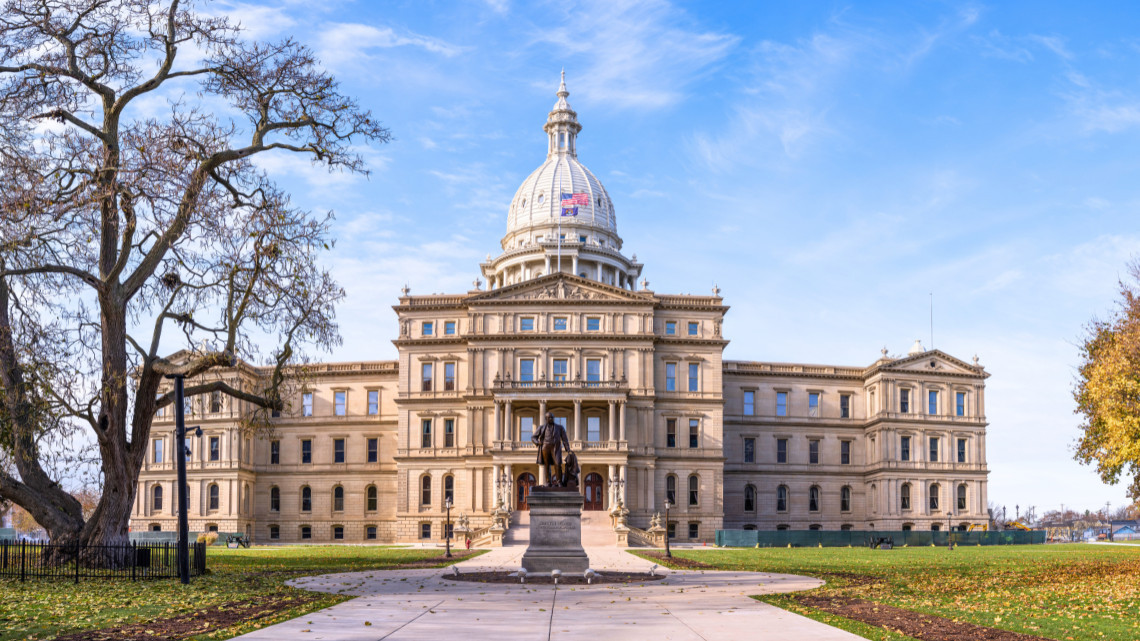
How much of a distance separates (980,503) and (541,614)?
7882 cm

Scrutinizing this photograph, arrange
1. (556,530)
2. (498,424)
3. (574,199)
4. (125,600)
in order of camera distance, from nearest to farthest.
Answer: (125,600)
(556,530)
(498,424)
(574,199)

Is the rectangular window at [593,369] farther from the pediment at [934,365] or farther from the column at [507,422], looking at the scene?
the pediment at [934,365]

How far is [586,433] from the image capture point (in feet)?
259

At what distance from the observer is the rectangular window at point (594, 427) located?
3118 inches

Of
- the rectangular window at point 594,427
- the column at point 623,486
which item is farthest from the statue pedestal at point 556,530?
the rectangular window at point 594,427

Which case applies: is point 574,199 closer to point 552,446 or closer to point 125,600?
point 552,446

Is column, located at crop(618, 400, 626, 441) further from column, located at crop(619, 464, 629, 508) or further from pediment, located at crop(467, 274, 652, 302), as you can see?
pediment, located at crop(467, 274, 652, 302)

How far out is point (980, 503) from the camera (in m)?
89.9

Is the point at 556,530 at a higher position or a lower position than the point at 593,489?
higher

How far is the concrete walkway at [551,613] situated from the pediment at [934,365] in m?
62.7

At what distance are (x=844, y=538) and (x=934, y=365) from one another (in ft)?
85.0

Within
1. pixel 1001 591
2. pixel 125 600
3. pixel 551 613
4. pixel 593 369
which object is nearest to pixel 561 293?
pixel 593 369

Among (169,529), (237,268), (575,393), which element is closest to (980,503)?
(575,393)

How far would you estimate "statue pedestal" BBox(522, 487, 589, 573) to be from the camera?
102 feet
